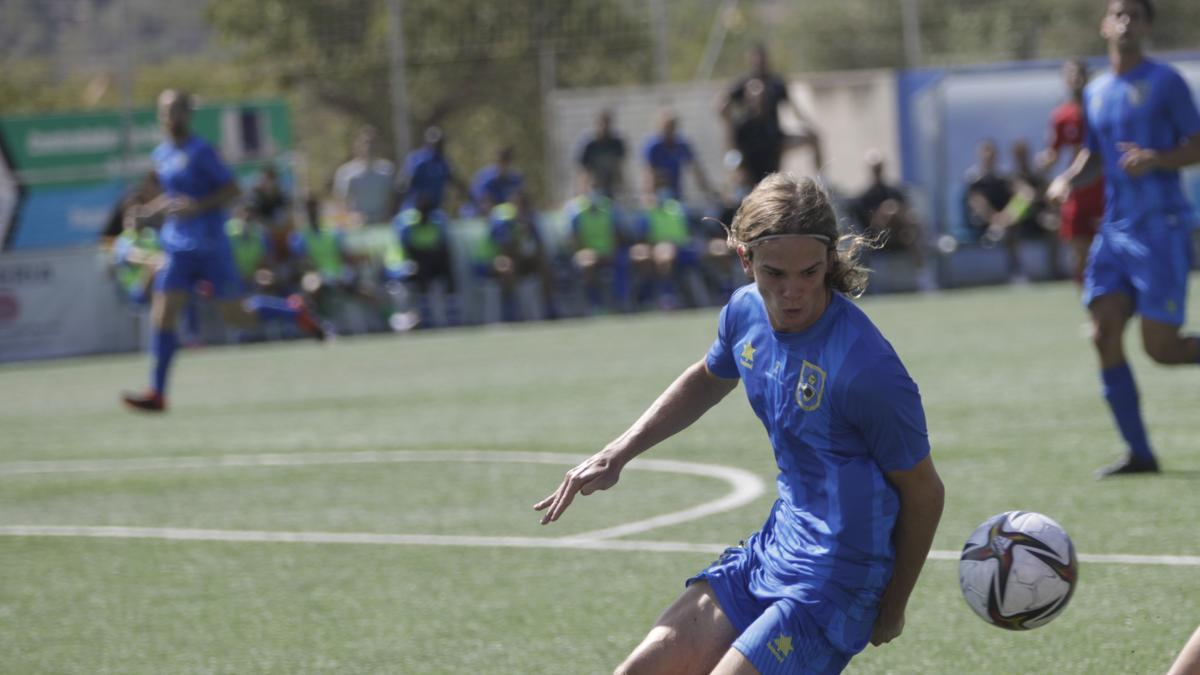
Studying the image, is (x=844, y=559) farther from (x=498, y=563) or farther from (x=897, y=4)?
(x=897, y=4)

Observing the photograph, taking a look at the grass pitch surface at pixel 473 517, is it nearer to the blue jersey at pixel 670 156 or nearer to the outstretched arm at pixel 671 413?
the outstretched arm at pixel 671 413

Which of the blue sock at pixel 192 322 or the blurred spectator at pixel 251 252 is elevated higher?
the blurred spectator at pixel 251 252

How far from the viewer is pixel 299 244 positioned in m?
22.5

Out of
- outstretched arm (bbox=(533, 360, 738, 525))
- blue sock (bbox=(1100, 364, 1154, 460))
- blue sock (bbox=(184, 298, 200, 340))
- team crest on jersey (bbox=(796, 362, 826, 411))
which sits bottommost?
blue sock (bbox=(184, 298, 200, 340))

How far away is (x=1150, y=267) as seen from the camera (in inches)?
304

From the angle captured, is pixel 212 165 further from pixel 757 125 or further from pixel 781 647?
pixel 781 647

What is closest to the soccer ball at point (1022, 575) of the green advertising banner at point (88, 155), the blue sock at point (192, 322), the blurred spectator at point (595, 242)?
the blurred spectator at point (595, 242)

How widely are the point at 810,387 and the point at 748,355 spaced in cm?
29

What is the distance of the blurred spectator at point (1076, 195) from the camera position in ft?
45.1

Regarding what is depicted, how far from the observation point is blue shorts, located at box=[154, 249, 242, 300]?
13.4 m

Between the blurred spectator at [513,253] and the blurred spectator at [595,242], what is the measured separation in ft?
1.53

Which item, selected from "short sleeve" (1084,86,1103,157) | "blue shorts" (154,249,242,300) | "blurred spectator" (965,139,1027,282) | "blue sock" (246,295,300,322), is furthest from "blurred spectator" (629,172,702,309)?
"short sleeve" (1084,86,1103,157)

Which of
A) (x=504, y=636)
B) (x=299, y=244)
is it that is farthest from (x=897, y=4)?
(x=504, y=636)

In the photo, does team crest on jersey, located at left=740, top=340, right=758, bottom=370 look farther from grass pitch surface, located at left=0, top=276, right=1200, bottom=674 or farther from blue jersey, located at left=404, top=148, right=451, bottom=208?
blue jersey, located at left=404, top=148, right=451, bottom=208
